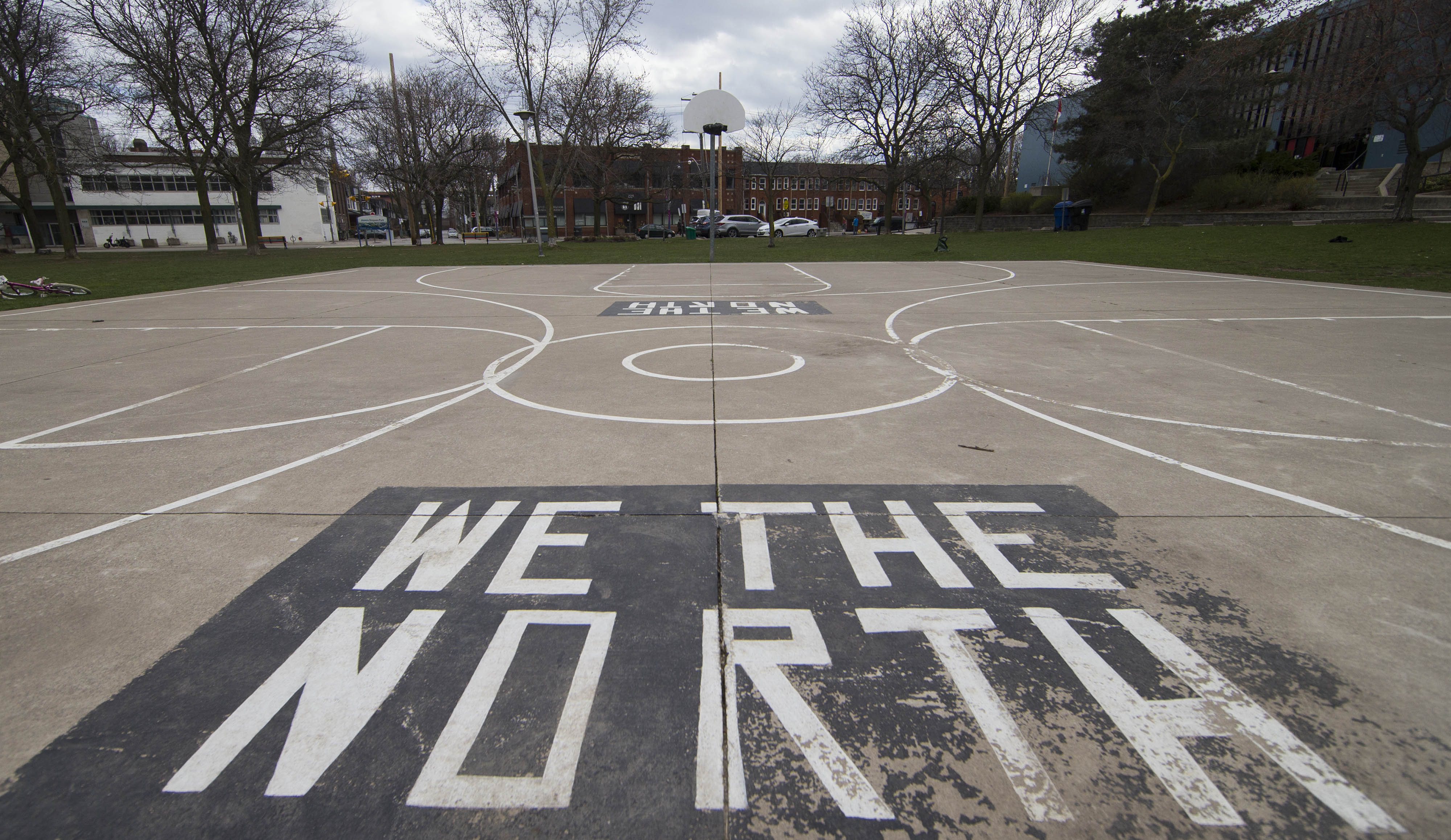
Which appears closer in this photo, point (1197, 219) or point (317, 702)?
point (317, 702)

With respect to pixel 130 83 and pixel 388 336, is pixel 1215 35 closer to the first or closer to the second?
pixel 388 336

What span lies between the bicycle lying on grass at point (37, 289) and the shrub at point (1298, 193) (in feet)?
161

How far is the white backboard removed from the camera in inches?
1025

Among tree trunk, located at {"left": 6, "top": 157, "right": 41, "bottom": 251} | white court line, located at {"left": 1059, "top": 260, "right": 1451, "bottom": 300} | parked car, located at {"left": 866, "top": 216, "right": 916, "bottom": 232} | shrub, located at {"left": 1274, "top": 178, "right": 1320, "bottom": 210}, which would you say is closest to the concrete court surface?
white court line, located at {"left": 1059, "top": 260, "right": 1451, "bottom": 300}

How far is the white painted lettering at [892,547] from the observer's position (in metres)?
3.17

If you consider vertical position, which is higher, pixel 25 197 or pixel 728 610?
pixel 25 197

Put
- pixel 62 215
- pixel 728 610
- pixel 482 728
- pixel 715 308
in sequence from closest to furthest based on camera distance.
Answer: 1. pixel 482 728
2. pixel 728 610
3. pixel 715 308
4. pixel 62 215

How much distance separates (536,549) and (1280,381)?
7778 mm

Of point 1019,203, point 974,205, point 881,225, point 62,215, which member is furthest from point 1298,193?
point 62,215

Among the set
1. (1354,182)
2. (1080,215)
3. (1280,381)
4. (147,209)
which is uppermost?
(147,209)

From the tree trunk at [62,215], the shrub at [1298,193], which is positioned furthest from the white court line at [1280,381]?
the tree trunk at [62,215]

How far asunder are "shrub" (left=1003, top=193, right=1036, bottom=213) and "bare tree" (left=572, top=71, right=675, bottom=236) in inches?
1027

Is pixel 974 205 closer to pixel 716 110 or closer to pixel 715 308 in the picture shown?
pixel 716 110

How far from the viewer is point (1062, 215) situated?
3953 centimetres
